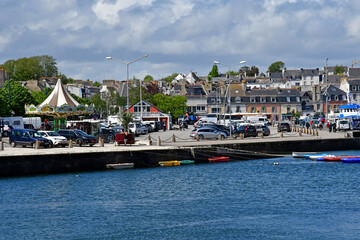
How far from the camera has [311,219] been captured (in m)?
36.1

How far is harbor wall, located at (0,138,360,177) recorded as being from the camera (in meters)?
51.8

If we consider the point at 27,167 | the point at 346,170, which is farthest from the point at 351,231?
the point at 27,167

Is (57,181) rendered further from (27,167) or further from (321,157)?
(321,157)

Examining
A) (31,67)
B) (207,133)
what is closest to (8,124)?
(207,133)

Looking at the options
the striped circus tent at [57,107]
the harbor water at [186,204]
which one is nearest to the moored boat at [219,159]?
the harbor water at [186,204]

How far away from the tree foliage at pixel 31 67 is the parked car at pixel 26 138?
127 m

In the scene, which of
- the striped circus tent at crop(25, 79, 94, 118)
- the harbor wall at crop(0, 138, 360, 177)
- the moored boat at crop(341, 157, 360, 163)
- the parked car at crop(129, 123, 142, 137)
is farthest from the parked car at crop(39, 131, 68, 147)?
the moored boat at crop(341, 157, 360, 163)

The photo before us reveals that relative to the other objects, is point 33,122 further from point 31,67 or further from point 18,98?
point 31,67

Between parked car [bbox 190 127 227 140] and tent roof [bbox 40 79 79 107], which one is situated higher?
tent roof [bbox 40 79 79 107]

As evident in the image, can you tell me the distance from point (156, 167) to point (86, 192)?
510 inches

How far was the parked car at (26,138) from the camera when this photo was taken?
192ft

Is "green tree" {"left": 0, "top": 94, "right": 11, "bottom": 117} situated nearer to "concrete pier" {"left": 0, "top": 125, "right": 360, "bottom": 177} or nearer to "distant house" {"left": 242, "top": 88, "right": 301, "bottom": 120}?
"concrete pier" {"left": 0, "top": 125, "right": 360, "bottom": 177}

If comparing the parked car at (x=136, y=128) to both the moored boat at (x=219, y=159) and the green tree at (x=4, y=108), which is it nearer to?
the moored boat at (x=219, y=159)

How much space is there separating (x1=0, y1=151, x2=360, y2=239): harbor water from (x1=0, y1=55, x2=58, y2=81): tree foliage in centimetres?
13694
